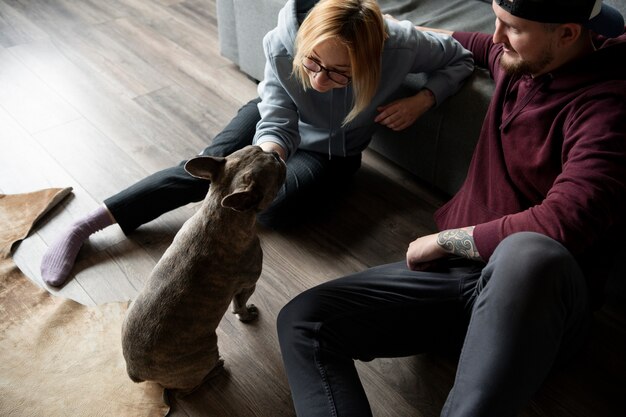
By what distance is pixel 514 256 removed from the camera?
4.16ft

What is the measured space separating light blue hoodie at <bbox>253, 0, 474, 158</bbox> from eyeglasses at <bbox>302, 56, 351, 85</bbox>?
0.64ft

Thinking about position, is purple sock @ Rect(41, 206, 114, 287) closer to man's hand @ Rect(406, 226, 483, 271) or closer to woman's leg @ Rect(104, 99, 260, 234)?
woman's leg @ Rect(104, 99, 260, 234)

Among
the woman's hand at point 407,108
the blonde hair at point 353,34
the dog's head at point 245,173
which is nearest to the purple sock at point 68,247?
the dog's head at point 245,173

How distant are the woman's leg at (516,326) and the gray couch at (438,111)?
28.3 inches

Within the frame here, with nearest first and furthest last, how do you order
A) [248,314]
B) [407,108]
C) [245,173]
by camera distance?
[245,173] < [248,314] < [407,108]

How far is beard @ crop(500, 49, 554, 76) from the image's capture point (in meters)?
1.45

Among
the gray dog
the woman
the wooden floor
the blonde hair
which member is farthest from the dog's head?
the wooden floor

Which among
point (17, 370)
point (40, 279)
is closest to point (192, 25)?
point (40, 279)

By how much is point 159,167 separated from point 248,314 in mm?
876

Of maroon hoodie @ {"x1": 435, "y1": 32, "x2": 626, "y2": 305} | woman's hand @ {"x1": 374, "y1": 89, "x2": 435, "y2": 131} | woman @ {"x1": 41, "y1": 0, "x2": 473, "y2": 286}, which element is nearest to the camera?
maroon hoodie @ {"x1": 435, "y1": 32, "x2": 626, "y2": 305}

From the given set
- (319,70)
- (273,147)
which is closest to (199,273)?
(273,147)

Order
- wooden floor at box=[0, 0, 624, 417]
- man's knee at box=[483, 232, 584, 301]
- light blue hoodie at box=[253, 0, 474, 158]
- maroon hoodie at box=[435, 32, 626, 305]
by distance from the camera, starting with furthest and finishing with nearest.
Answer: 1. light blue hoodie at box=[253, 0, 474, 158]
2. wooden floor at box=[0, 0, 624, 417]
3. maroon hoodie at box=[435, 32, 626, 305]
4. man's knee at box=[483, 232, 584, 301]

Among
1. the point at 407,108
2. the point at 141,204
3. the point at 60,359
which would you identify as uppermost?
the point at 407,108

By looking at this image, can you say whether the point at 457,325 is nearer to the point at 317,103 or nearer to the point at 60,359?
the point at 317,103
